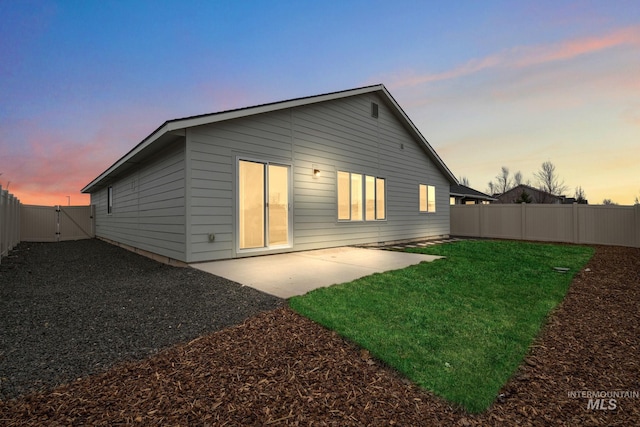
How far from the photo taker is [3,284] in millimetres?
4887

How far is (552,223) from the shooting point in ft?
43.2

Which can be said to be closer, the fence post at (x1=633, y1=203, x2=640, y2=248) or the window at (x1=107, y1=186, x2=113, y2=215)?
the fence post at (x1=633, y1=203, x2=640, y2=248)

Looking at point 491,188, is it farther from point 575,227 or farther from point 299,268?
point 299,268

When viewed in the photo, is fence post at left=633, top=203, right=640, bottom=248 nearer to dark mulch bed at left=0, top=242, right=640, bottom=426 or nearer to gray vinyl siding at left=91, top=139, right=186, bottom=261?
dark mulch bed at left=0, top=242, right=640, bottom=426

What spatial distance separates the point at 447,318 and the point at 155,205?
758 centimetres

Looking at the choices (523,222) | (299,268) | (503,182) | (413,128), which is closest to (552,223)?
(523,222)

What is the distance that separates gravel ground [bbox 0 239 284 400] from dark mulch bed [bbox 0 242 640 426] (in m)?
0.24

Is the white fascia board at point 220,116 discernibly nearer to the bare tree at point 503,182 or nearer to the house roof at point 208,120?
the house roof at point 208,120

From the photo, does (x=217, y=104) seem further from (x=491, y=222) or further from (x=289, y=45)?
(x=491, y=222)

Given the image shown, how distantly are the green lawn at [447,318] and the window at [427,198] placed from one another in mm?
7369

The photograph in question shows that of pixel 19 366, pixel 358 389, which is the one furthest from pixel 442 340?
pixel 19 366

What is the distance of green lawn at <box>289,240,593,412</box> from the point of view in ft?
7.31

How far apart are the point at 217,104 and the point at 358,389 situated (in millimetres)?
13398

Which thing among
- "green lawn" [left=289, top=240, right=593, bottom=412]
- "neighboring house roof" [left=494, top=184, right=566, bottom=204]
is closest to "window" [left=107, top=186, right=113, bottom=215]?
"green lawn" [left=289, top=240, right=593, bottom=412]
